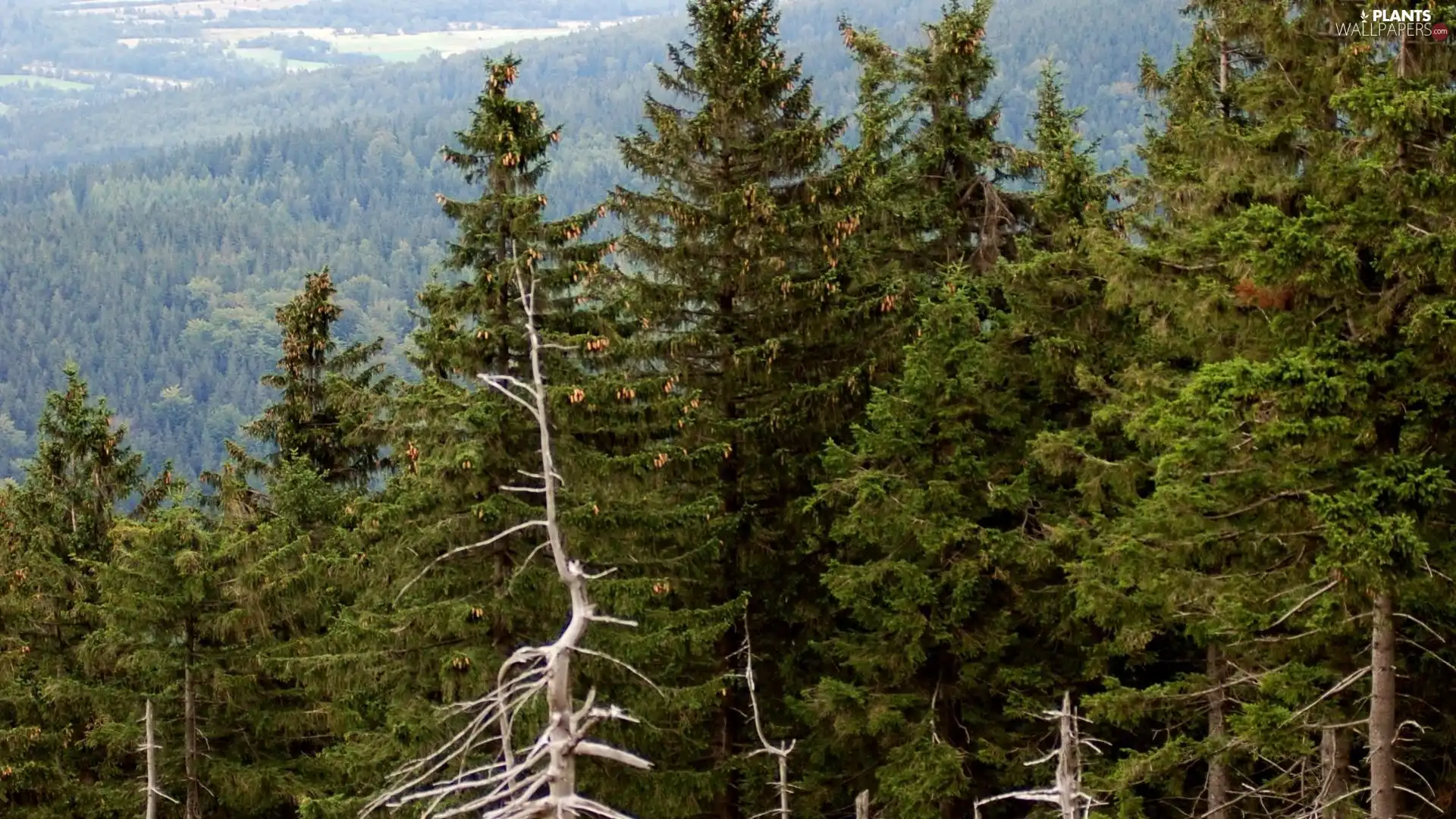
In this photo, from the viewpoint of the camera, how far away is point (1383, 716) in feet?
32.9

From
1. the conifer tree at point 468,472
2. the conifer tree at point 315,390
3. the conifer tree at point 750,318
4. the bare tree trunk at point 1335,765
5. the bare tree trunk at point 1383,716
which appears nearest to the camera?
the bare tree trunk at point 1383,716

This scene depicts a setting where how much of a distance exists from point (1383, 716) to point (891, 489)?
19.3ft

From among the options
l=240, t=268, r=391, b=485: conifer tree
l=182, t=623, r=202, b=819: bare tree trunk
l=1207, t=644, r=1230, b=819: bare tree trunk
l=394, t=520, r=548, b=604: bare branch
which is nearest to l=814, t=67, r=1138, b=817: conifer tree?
l=1207, t=644, r=1230, b=819: bare tree trunk

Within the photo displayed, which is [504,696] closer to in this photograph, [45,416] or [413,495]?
[413,495]

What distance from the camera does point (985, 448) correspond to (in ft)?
51.7

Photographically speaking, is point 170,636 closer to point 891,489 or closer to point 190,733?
point 190,733

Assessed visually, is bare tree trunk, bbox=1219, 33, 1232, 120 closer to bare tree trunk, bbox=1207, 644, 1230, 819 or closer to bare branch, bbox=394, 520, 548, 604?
bare tree trunk, bbox=1207, 644, 1230, 819

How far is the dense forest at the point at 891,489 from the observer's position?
9844mm

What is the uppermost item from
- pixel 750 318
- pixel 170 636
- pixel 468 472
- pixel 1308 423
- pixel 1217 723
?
pixel 750 318

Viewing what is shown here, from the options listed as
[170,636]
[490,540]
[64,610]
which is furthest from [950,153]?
[64,610]

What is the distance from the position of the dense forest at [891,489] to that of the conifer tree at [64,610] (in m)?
0.15

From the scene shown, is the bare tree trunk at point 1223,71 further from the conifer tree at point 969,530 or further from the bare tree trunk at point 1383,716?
the bare tree trunk at point 1383,716

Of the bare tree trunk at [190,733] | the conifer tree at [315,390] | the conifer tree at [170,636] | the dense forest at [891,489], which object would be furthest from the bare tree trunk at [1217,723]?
the conifer tree at [315,390]

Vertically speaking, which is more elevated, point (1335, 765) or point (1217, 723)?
point (1335, 765)
